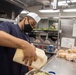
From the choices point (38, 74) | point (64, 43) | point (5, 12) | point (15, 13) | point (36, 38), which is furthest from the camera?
point (36, 38)

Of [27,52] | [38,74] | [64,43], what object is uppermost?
[27,52]

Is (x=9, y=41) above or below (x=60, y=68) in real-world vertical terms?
above

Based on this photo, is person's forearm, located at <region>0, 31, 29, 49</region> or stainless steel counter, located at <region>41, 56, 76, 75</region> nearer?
person's forearm, located at <region>0, 31, 29, 49</region>

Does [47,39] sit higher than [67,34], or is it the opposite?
[67,34]

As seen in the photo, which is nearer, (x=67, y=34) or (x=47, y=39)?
(x=67, y=34)

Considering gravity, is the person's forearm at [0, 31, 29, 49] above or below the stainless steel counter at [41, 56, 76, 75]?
above

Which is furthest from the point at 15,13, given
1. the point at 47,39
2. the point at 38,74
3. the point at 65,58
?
the point at 47,39

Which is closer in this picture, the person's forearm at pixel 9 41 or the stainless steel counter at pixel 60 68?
the person's forearm at pixel 9 41

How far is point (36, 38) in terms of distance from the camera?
463 cm

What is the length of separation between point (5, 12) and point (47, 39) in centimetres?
239

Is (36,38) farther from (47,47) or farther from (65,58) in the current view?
(65,58)

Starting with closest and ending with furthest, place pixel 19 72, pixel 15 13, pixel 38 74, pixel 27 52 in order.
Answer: pixel 27 52 → pixel 38 74 → pixel 19 72 → pixel 15 13

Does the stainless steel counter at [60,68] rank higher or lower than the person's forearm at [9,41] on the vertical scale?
lower

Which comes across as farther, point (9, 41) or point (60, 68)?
point (60, 68)
